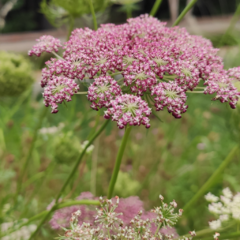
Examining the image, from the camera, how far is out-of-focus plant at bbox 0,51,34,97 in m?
1.19

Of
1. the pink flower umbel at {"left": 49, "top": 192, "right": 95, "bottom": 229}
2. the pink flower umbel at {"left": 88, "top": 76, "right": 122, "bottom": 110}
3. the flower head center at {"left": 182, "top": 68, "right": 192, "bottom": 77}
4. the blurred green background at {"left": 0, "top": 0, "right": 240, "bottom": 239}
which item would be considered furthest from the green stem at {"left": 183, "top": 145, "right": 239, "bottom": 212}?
the pink flower umbel at {"left": 88, "top": 76, "right": 122, "bottom": 110}

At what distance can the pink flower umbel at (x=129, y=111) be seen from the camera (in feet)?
1.81

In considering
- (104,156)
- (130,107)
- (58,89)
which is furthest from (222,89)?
(104,156)

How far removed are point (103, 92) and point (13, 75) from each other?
2.47 ft

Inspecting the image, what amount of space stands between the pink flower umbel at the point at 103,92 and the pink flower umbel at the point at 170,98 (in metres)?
0.09

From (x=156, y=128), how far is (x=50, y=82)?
1809 mm

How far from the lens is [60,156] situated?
1188 mm

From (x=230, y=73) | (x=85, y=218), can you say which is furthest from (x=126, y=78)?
(x=85, y=218)

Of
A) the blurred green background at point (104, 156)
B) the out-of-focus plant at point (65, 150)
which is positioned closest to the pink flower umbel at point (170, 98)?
the blurred green background at point (104, 156)

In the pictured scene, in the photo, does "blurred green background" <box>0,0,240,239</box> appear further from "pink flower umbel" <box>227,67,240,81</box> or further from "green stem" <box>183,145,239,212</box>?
"pink flower umbel" <box>227,67,240,81</box>

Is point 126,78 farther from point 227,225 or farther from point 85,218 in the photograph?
point 227,225

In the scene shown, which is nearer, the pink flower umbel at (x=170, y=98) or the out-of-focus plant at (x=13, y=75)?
the pink flower umbel at (x=170, y=98)

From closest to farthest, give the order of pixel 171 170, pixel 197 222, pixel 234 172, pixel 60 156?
pixel 60 156
pixel 197 222
pixel 234 172
pixel 171 170

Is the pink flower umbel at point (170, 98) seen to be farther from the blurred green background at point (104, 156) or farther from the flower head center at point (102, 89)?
the blurred green background at point (104, 156)
